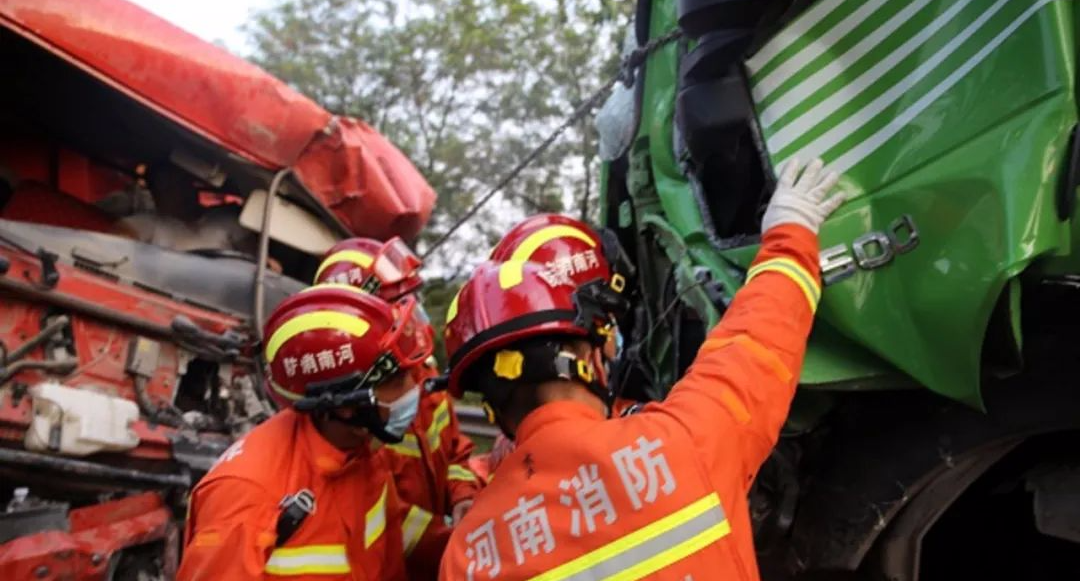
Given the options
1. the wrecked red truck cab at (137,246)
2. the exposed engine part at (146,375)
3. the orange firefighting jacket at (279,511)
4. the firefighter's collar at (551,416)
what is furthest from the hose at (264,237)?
the firefighter's collar at (551,416)

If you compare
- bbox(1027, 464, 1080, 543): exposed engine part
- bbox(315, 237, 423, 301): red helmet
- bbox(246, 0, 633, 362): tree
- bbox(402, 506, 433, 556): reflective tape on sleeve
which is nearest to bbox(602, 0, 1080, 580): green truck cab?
bbox(1027, 464, 1080, 543): exposed engine part

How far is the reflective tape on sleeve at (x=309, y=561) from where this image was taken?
82.6 inches

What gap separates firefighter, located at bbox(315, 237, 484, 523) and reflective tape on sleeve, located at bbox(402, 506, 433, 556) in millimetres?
116

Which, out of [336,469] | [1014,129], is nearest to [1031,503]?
[1014,129]

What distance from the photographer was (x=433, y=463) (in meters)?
3.08

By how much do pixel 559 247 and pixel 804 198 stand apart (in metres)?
0.81

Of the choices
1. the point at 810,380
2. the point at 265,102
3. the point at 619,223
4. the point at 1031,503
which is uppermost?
the point at 265,102

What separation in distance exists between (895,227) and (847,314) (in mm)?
178

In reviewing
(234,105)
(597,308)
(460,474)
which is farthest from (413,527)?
(234,105)

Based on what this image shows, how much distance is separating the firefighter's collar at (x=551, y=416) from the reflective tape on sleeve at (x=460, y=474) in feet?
5.04

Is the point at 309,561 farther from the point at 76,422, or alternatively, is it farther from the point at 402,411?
the point at 76,422

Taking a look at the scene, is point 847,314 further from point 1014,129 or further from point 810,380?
point 1014,129

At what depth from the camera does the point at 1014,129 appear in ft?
4.15

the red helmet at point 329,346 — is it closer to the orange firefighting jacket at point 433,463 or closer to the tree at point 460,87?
the orange firefighting jacket at point 433,463
